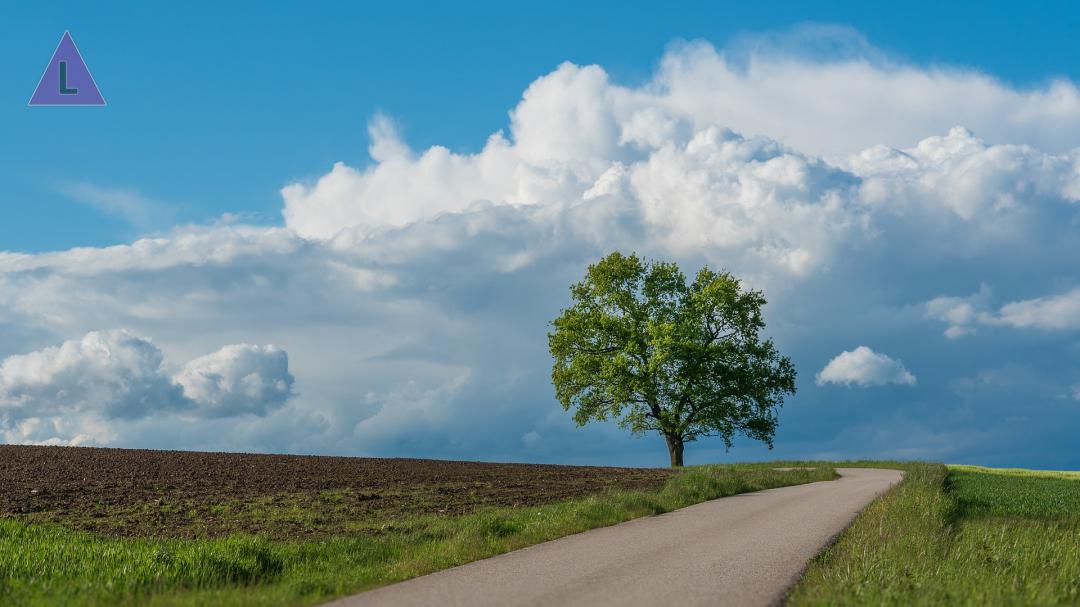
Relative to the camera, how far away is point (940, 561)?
46.1 feet

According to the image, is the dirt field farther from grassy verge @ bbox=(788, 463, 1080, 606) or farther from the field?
grassy verge @ bbox=(788, 463, 1080, 606)

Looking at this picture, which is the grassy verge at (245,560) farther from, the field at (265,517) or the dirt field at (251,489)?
the dirt field at (251,489)

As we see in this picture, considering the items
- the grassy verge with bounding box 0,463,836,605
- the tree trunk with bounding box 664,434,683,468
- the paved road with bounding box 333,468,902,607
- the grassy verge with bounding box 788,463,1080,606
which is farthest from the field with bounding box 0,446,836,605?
the tree trunk with bounding box 664,434,683,468

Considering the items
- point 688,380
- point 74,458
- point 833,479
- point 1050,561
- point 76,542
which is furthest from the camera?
point 688,380

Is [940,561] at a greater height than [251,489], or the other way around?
[251,489]

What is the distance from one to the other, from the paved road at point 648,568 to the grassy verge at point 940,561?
A: 2.09ft

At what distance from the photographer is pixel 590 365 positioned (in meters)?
47.8

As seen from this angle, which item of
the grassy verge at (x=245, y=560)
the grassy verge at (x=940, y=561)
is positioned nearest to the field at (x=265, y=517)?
the grassy verge at (x=245, y=560)

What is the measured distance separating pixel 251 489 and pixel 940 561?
757 inches

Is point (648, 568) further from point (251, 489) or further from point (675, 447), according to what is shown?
point (675, 447)

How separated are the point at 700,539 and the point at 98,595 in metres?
10.6

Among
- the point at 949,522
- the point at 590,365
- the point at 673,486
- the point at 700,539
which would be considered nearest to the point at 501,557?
the point at 700,539

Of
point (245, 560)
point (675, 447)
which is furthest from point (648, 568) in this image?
point (675, 447)

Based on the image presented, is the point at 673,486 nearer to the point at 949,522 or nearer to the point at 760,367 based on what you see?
the point at 949,522
